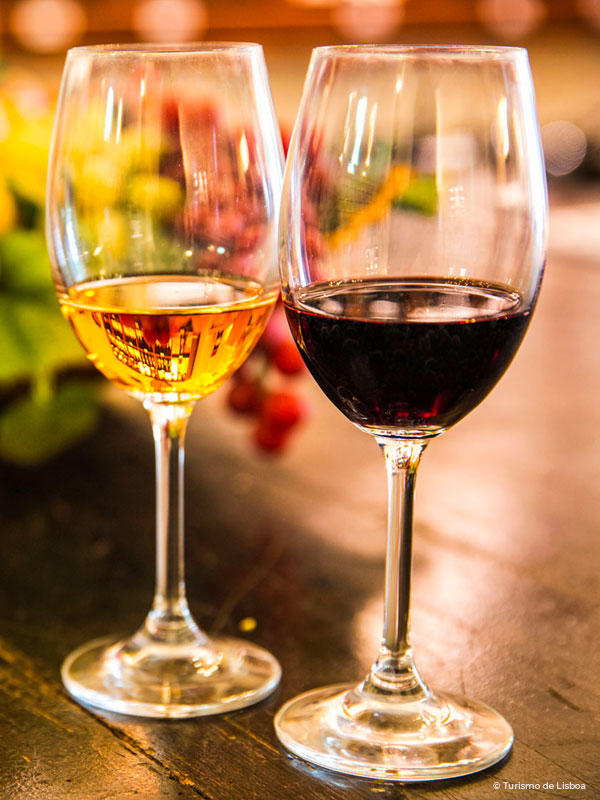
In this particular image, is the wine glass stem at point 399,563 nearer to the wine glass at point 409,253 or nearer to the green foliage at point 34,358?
the wine glass at point 409,253

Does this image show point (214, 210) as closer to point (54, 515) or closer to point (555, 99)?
point (54, 515)

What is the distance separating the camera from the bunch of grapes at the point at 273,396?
861 millimetres

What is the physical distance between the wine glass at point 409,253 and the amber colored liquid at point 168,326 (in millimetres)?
66

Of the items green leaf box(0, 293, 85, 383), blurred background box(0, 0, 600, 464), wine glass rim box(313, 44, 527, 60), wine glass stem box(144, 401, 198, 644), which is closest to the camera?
wine glass rim box(313, 44, 527, 60)

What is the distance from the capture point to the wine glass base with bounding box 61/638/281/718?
1.78 ft

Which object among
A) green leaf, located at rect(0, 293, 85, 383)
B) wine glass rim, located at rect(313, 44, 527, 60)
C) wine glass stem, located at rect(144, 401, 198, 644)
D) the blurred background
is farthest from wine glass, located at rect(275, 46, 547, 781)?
the blurred background

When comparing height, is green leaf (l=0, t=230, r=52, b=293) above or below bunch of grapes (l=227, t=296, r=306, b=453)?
above

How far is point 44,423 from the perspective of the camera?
0.83 meters

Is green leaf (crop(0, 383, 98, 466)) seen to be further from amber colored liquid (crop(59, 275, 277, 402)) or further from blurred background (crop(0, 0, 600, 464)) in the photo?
blurred background (crop(0, 0, 600, 464))

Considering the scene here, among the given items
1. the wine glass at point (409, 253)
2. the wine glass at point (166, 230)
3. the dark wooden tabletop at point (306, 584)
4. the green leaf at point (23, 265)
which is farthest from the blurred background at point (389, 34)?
the wine glass at point (409, 253)

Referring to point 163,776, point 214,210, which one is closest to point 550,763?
point 163,776

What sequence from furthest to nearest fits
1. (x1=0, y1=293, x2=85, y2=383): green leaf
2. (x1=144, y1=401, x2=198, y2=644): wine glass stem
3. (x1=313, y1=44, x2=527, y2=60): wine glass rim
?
(x1=0, y1=293, x2=85, y2=383): green leaf → (x1=144, y1=401, x2=198, y2=644): wine glass stem → (x1=313, y1=44, x2=527, y2=60): wine glass rim

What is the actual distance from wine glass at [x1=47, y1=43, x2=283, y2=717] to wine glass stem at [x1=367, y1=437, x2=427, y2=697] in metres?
0.07

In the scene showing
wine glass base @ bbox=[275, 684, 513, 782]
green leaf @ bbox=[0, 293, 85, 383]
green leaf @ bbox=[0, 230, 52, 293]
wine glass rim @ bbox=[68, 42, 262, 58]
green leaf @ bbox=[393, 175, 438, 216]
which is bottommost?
wine glass base @ bbox=[275, 684, 513, 782]
